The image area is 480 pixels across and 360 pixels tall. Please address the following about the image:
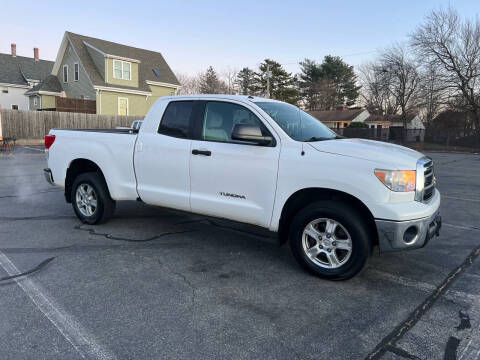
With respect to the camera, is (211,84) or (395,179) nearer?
(395,179)

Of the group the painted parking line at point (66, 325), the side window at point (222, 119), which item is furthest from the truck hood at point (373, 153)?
the painted parking line at point (66, 325)

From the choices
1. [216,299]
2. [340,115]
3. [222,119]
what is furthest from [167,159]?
[340,115]

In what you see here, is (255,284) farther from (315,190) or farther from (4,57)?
(4,57)

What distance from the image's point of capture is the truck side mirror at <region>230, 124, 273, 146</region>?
408 centimetres

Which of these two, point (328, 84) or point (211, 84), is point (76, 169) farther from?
point (328, 84)

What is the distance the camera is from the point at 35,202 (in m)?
7.62

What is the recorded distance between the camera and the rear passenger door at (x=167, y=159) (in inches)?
190

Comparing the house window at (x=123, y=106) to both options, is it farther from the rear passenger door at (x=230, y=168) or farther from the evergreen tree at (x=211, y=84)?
the rear passenger door at (x=230, y=168)

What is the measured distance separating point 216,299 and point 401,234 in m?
1.85

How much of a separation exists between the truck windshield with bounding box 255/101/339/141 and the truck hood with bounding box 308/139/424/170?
36cm

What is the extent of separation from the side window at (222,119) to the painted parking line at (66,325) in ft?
7.95

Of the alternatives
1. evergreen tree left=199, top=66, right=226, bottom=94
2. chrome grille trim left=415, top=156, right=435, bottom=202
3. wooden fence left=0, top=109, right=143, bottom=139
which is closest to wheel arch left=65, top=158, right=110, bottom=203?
chrome grille trim left=415, top=156, right=435, bottom=202

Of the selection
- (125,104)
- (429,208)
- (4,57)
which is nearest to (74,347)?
(429,208)

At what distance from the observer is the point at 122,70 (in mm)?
31500
